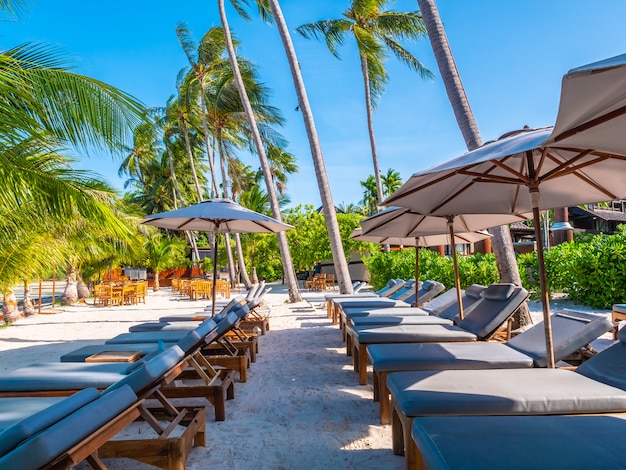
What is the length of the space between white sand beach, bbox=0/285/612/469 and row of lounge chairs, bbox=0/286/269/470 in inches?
9.1

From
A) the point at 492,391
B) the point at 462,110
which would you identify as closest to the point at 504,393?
the point at 492,391

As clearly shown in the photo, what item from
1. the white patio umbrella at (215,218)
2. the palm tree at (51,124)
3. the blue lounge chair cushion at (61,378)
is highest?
the palm tree at (51,124)

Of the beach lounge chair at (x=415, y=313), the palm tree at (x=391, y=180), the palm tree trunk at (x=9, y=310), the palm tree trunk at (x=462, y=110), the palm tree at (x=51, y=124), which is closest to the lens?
the palm tree at (x=51, y=124)

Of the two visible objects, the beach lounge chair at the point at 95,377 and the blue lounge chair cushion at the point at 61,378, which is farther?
the blue lounge chair cushion at the point at 61,378

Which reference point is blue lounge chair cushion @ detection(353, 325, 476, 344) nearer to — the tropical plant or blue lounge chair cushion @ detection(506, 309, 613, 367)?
blue lounge chair cushion @ detection(506, 309, 613, 367)

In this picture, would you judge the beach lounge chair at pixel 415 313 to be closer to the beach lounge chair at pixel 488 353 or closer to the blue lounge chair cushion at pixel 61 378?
the beach lounge chair at pixel 488 353

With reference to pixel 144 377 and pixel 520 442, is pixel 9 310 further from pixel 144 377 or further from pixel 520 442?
pixel 520 442

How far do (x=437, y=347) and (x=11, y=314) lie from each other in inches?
441

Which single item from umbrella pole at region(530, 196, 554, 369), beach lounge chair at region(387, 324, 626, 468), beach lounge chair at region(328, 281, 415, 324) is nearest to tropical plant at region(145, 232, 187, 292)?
beach lounge chair at region(328, 281, 415, 324)

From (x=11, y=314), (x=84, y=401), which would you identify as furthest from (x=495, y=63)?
(x=11, y=314)

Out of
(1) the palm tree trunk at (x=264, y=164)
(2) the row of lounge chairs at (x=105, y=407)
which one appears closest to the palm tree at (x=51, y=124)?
(2) the row of lounge chairs at (x=105, y=407)

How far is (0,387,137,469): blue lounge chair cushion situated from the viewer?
1331 mm

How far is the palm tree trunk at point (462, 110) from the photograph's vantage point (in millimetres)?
6227

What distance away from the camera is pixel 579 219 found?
1297 inches
